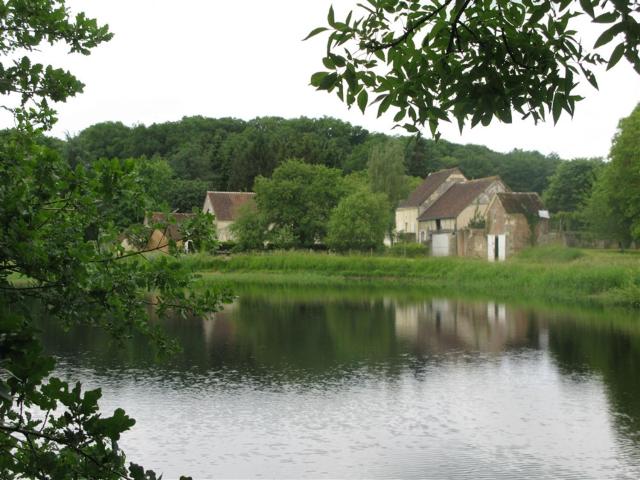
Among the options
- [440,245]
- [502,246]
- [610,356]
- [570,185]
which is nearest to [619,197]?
[502,246]

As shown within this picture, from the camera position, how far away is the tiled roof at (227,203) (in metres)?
60.4

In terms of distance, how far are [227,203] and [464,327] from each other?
129 feet

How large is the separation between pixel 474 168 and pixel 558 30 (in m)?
90.3

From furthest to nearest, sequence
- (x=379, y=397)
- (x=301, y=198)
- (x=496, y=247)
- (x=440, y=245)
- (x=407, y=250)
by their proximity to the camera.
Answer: (x=440, y=245)
(x=301, y=198)
(x=407, y=250)
(x=496, y=247)
(x=379, y=397)

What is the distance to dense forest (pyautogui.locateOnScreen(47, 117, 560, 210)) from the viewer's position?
226 ft

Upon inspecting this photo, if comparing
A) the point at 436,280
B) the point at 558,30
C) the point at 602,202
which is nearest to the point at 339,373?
the point at 558,30

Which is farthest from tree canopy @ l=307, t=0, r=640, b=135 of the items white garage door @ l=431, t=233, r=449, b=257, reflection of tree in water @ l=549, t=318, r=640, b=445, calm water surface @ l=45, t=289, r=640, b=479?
white garage door @ l=431, t=233, r=449, b=257

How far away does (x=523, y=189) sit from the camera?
92.6 meters

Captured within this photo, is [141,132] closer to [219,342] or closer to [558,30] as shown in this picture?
[219,342]

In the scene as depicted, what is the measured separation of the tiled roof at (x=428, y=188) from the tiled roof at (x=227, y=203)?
40.1ft

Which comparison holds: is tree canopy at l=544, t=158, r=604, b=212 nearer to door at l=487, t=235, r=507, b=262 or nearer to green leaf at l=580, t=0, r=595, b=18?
door at l=487, t=235, r=507, b=262

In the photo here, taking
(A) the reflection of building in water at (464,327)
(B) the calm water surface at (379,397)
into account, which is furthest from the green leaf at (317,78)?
(A) the reflection of building in water at (464,327)

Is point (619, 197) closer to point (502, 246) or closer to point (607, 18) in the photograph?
point (502, 246)

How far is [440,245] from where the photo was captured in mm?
50375
